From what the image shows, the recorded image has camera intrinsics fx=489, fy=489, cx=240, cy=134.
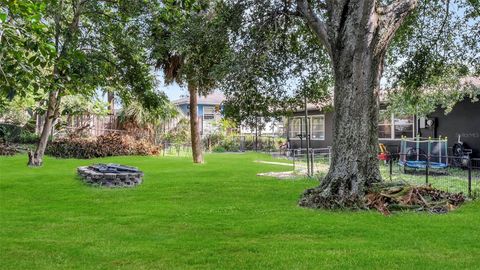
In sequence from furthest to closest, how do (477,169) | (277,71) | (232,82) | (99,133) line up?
(99,133)
(477,169)
(277,71)
(232,82)

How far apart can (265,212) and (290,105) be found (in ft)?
11.6

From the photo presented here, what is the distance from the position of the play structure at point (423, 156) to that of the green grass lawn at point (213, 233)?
19.5 ft

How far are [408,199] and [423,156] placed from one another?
285 inches

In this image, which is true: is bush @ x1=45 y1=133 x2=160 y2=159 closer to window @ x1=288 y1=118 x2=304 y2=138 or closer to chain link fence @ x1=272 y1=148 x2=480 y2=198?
window @ x1=288 y1=118 x2=304 y2=138

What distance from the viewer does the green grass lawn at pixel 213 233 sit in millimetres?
4977

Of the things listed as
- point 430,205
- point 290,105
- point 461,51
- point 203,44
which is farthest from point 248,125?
point 461,51

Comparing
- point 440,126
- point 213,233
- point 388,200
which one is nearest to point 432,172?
point 440,126

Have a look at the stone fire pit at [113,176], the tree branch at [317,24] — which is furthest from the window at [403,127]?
the stone fire pit at [113,176]

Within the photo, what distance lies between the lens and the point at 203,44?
10148 millimetres

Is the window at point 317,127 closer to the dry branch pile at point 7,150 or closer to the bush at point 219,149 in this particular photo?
the bush at point 219,149

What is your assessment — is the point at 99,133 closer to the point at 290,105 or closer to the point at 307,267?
the point at 290,105

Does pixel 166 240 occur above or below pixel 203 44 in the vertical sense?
below

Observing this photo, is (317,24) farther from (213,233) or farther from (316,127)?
(316,127)

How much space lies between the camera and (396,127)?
2108cm
